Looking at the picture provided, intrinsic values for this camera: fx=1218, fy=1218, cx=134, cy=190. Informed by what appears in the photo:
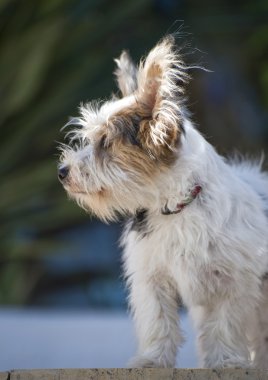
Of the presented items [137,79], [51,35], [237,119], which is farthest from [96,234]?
[137,79]

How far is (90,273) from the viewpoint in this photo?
1400 centimetres

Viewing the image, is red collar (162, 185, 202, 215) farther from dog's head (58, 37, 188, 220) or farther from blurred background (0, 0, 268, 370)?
blurred background (0, 0, 268, 370)

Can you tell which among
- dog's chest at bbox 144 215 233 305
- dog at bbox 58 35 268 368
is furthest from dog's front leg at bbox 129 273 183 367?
dog's chest at bbox 144 215 233 305

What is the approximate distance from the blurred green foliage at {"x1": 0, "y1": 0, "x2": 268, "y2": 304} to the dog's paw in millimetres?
6334

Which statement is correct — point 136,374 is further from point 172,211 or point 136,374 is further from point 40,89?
point 40,89

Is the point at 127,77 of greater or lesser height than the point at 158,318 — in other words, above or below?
above

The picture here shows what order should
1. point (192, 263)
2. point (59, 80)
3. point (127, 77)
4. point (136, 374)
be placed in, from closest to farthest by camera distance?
point (136, 374) < point (192, 263) < point (127, 77) < point (59, 80)

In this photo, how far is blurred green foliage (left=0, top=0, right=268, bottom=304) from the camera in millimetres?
12234

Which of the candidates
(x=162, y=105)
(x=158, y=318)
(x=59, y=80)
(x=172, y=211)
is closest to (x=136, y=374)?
(x=158, y=318)

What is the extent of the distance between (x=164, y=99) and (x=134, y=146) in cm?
28

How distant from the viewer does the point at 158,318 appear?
6.09 metres

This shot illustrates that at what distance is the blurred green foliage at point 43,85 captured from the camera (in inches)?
482

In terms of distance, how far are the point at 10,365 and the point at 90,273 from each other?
17.8ft

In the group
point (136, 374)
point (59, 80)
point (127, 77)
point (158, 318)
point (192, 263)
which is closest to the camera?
point (136, 374)
